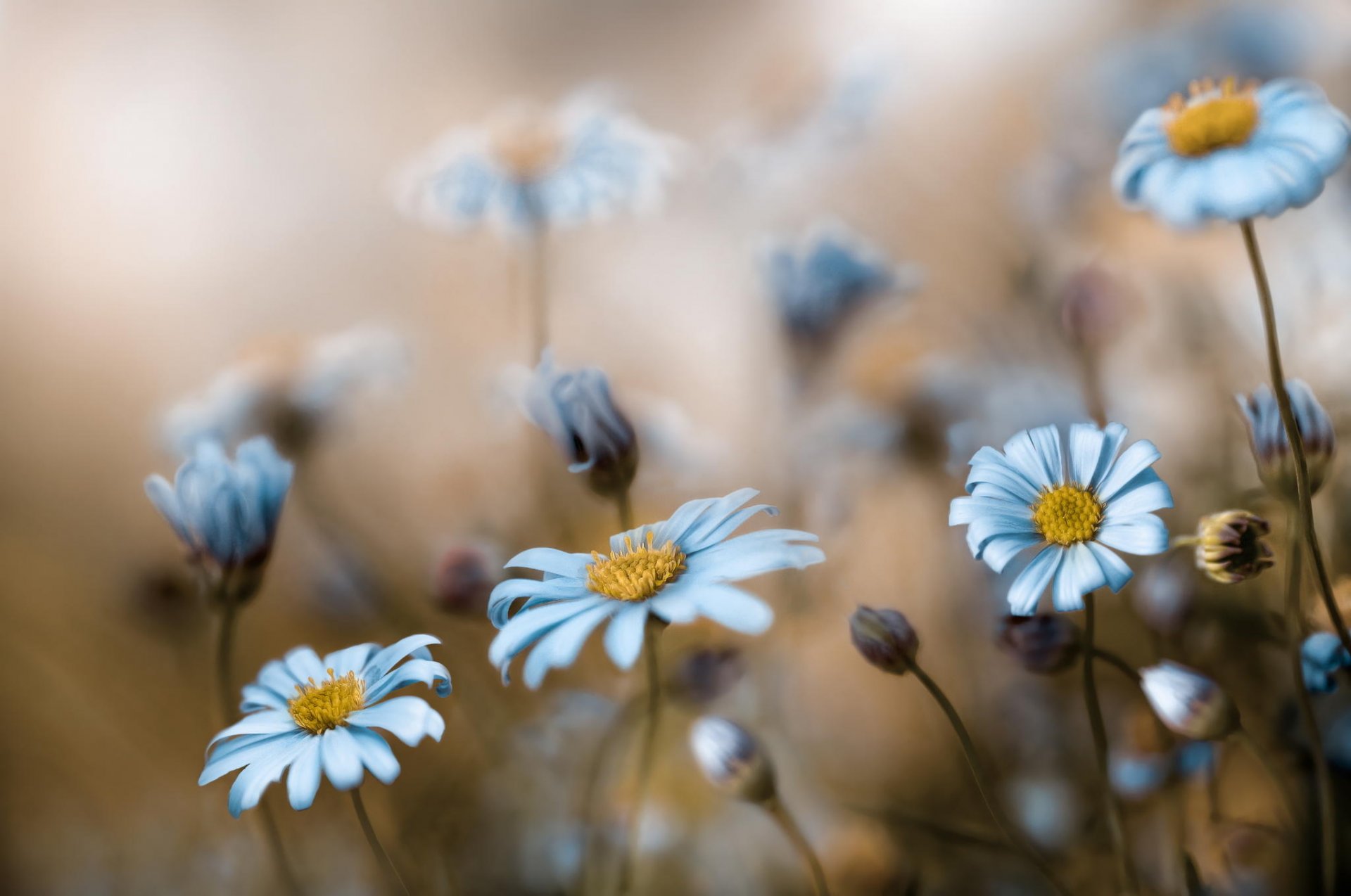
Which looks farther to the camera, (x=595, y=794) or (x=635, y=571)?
(x=595, y=794)

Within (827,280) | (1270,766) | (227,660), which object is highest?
(827,280)

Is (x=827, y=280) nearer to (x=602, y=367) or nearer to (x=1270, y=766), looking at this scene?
(x=602, y=367)

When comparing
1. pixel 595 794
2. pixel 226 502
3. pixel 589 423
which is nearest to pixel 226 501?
pixel 226 502

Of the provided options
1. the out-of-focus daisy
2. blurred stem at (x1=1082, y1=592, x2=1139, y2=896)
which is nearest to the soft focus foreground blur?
the out-of-focus daisy

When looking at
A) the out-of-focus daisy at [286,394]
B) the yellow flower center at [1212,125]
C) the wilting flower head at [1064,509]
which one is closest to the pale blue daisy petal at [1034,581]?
the wilting flower head at [1064,509]

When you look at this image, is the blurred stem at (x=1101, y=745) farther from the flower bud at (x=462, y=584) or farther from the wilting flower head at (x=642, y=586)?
the flower bud at (x=462, y=584)

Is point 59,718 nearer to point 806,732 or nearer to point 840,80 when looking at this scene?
point 806,732

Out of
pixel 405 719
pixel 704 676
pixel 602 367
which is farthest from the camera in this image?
pixel 602 367
